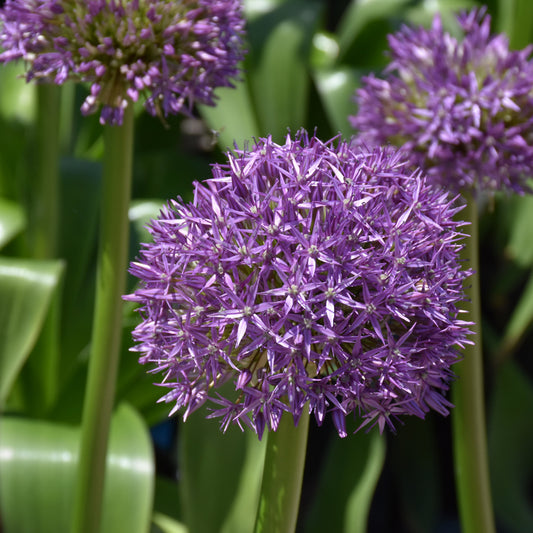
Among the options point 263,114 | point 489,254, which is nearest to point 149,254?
point 263,114

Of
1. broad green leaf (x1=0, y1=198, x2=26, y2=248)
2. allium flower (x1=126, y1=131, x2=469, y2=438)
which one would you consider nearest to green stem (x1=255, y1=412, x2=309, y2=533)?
allium flower (x1=126, y1=131, x2=469, y2=438)

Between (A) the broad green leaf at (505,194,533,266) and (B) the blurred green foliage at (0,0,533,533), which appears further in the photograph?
(A) the broad green leaf at (505,194,533,266)

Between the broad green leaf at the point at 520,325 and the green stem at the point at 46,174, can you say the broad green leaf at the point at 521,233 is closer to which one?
the broad green leaf at the point at 520,325

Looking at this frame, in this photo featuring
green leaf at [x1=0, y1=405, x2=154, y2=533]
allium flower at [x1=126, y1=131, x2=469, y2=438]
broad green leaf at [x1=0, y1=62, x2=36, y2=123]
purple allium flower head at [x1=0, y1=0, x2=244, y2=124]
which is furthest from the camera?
broad green leaf at [x1=0, y1=62, x2=36, y2=123]

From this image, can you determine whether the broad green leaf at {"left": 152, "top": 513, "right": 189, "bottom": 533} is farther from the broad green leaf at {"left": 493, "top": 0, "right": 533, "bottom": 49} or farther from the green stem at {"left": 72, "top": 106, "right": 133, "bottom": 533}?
the broad green leaf at {"left": 493, "top": 0, "right": 533, "bottom": 49}

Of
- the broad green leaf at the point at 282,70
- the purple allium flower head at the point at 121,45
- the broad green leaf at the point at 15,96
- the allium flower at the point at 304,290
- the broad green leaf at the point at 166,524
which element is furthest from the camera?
the broad green leaf at the point at 15,96

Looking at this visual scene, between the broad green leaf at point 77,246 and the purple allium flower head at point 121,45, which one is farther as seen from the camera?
the broad green leaf at point 77,246

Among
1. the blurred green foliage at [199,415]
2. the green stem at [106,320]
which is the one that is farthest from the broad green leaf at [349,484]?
the green stem at [106,320]
